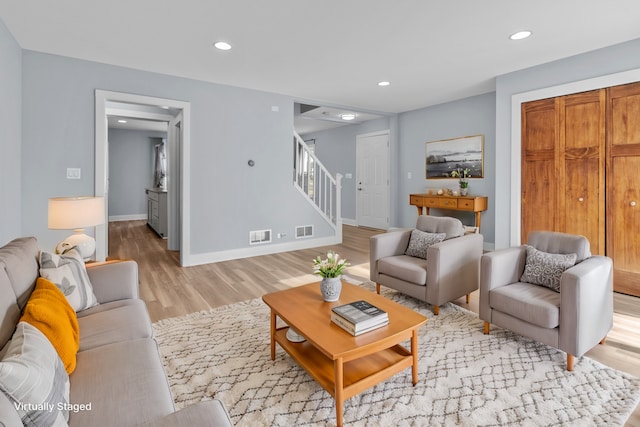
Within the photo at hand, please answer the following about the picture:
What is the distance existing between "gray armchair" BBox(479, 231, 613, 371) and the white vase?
1.11 metres

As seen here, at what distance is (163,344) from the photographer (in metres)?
2.45

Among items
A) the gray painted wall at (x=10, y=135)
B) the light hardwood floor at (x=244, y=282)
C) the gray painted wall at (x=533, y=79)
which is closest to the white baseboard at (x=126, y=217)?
the light hardwood floor at (x=244, y=282)

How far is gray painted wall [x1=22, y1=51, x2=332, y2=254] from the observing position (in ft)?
11.9

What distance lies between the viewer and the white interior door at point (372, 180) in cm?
749

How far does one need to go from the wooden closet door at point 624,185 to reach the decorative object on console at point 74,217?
4868 mm

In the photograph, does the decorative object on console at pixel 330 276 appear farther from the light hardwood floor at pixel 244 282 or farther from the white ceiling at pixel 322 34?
the white ceiling at pixel 322 34

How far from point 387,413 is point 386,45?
3229 millimetres

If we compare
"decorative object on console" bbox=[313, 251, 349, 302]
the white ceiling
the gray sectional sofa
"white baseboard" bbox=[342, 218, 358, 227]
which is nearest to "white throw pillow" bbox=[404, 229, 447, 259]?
"decorative object on console" bbox=[313, 251, 349, 302]

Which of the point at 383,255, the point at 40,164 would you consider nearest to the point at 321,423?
the point at 383,255

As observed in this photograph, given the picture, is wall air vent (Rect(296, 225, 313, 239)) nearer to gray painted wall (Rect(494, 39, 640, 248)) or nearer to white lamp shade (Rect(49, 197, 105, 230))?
gray painted wall (Rect(494, 39, 640, 248))

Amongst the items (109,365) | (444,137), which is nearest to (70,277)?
(109,365)

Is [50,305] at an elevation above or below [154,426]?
above

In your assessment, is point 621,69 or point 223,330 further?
point 621,69

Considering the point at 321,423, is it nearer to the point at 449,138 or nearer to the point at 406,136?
the point at 449,138
